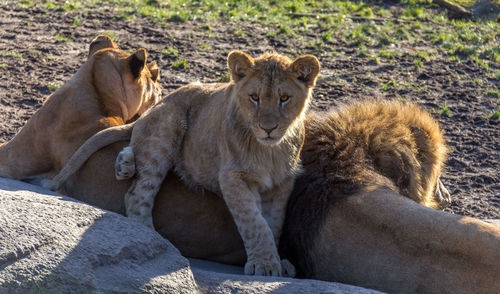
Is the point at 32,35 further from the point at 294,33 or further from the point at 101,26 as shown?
the point at 294,33

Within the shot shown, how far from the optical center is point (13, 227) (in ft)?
11.9

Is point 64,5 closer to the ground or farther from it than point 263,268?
farther from it

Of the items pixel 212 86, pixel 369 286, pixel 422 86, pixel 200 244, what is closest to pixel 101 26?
pixel 422 86

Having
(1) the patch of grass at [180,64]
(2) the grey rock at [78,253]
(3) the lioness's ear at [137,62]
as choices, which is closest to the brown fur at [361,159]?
(2) the grey rock at [78,253]

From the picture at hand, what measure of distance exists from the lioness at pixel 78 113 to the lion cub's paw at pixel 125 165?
24.4 inches

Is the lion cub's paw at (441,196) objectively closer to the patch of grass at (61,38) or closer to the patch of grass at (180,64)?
the patch of grass at (180,64)

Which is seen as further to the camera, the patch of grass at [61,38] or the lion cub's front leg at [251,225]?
the patch of grass at [61,38]

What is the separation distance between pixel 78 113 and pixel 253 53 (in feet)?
14.1

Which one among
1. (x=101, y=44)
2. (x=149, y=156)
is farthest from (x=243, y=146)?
(x=101, y=44)

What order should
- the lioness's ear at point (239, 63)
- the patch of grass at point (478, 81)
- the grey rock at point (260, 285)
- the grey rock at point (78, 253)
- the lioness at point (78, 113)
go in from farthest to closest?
the patch of grass at point (478, 81)
the lioness at point (78, 113)
the lioness's ear at point (239, 63)
the grey rock at point (260, 285)
the grey rock at point (78, 253)

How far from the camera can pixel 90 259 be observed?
3574 millimetres

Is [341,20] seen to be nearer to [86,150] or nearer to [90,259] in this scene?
[86,150]

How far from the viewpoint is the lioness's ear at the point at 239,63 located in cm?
446

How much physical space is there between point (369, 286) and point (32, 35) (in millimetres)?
6679
